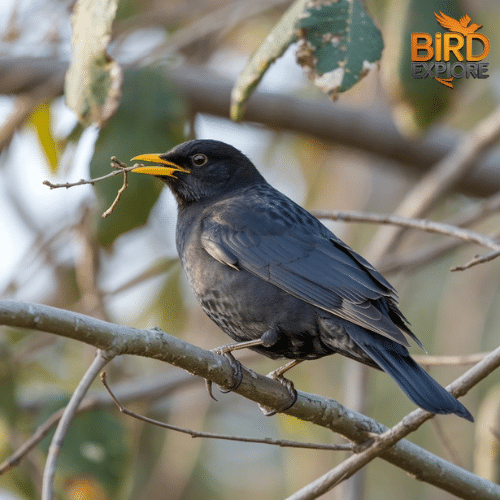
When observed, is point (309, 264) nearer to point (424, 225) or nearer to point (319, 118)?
point (424, 225)

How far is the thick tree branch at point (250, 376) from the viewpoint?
2.21 meters

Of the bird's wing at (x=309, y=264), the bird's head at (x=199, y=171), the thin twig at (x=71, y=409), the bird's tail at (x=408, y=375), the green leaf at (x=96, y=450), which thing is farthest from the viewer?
the bird's head at (x=199, y=171)

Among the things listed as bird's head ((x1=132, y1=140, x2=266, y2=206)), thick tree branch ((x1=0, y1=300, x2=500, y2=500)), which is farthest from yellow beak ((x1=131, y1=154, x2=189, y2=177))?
thick tree branch ((x1=0, y1=300, x2=500, y2=500))

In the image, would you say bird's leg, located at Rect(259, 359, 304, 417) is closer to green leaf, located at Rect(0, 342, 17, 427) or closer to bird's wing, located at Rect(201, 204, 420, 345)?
bird's wing, located at Rect(201, 204, 420, 345)

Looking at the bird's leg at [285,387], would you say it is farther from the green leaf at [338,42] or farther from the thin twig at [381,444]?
the green leaf at [338,42]

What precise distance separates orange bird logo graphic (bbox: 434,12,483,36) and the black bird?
141 cm

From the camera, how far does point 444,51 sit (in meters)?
4.45

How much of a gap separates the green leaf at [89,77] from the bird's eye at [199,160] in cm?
98

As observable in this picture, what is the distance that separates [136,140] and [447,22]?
76.8 inches

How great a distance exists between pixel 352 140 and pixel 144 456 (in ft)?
13.1

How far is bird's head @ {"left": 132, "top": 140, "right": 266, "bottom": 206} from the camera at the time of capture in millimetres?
4312

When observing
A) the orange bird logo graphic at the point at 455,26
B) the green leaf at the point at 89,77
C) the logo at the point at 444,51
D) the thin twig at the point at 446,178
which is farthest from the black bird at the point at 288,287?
the thin twig at the point at 446,178

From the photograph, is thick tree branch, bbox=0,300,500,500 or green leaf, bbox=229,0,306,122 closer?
thick tree branch, bbox=0,300,500,500

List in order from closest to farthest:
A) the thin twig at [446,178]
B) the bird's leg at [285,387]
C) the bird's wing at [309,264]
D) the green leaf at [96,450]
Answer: the bird's leg at [285,387] → the bird's wing at [309,264] → the green leaf at [96,450] → the thin twig at [446,178]
